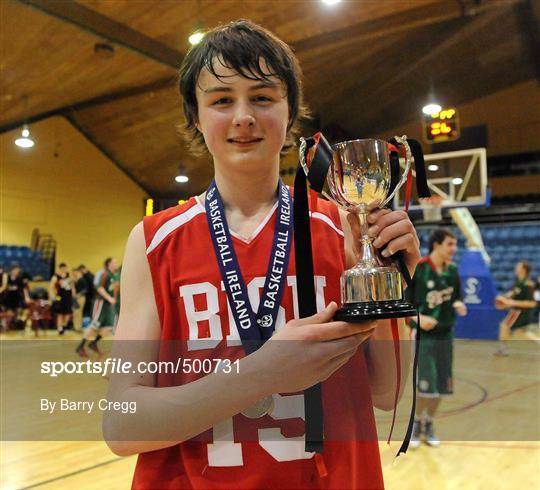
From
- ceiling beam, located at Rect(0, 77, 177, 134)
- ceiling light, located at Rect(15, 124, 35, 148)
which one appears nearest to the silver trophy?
ceiling beam, located at Rect(0, 77, 177, 134)

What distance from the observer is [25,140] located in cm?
1089

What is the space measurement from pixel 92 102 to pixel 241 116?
9584 mm

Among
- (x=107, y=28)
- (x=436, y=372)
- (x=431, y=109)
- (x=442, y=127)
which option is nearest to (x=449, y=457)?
(x=436, y=372)

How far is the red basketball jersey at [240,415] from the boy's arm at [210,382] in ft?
0.13

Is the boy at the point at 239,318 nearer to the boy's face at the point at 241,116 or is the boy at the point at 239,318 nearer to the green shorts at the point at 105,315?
the boy's face at the point at 241,116

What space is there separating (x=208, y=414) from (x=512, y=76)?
1034 centimetres

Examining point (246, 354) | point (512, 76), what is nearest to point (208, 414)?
point (246, 354)

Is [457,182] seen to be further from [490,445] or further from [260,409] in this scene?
[260,409]

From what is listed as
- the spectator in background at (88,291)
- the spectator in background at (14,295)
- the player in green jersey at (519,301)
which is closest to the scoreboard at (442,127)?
the player in green jersey at (519,301)

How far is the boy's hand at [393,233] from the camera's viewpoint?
739mm

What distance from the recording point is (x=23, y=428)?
3473 mm

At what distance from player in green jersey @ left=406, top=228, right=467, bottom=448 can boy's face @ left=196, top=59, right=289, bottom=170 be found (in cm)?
280

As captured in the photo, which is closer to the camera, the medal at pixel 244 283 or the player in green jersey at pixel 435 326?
the medal at pixel 244 283

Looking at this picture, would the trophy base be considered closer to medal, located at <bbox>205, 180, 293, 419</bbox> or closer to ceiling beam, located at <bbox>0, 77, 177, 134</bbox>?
medal, located at <bbox>205, 180, 293, 419</bbox>
